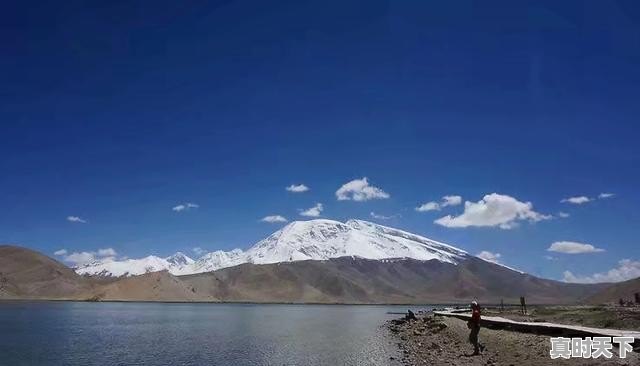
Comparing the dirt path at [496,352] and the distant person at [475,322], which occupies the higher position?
the distant person at [475,322]

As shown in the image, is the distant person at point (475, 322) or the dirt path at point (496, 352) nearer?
the dirt path at point (496, 352)

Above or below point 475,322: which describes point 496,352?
below

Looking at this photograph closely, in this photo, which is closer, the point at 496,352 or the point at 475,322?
the point at 475,322

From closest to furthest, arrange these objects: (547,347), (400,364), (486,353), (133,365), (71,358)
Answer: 1. (547,347)
2. (486,353)
3. (400,364)
4. (133,365)
5. (71,358)

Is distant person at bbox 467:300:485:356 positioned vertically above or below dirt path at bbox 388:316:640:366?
above

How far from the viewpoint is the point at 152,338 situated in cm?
6606

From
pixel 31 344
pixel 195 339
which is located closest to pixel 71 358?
pixel 31 344

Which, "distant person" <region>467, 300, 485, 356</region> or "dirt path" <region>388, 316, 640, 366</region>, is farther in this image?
"distant person" <region>467, 300, 485, 356</region>

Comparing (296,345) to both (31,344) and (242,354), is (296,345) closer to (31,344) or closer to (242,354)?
(242,354)

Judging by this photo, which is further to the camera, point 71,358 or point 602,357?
point 71,358

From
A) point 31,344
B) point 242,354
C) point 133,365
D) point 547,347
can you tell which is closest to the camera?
point 547,347

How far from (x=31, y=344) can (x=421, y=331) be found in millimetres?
41523

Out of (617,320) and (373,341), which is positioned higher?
(617,320)

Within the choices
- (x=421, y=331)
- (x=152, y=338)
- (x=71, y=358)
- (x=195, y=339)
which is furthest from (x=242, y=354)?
(x=421, y=331)
